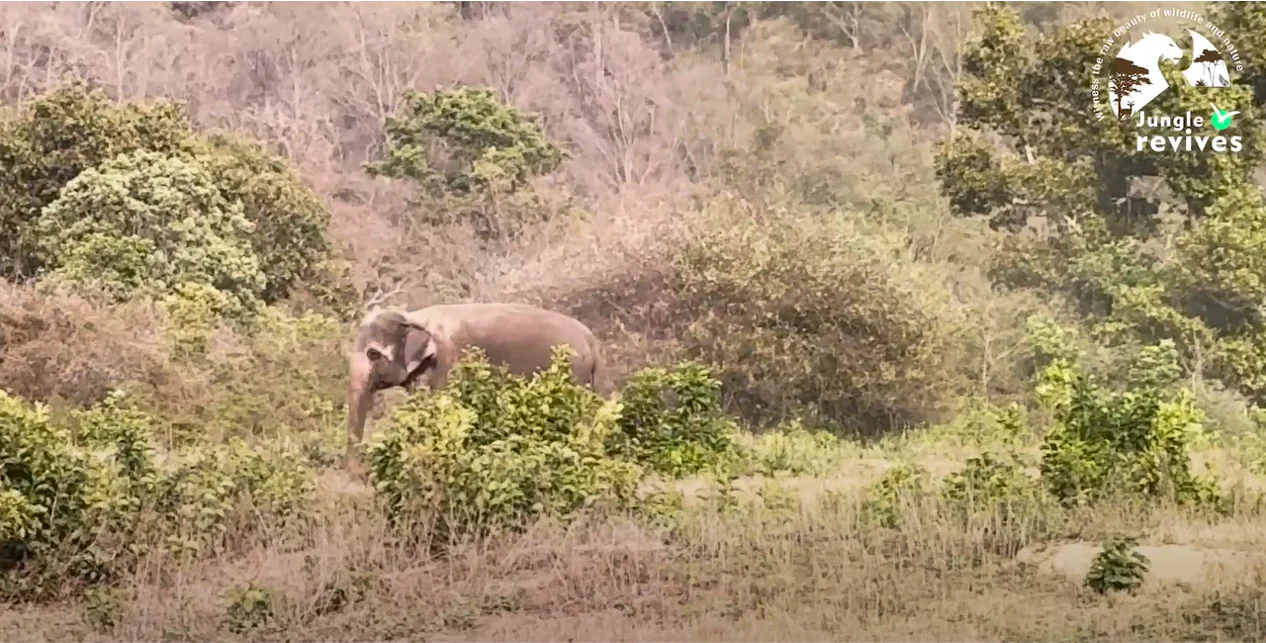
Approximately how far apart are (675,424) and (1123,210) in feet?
5.70

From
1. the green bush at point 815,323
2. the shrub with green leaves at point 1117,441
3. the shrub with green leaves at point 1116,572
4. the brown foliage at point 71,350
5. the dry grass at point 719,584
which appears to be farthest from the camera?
the green bush at point 815,323

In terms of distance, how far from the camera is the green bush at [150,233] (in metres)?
5.51

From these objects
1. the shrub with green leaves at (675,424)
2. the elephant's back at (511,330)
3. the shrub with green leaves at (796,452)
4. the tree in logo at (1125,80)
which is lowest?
the shrub with green leaves at (796,452)

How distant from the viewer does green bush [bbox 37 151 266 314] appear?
5508mm

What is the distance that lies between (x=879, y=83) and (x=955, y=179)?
0.47 metres

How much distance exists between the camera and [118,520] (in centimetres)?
473

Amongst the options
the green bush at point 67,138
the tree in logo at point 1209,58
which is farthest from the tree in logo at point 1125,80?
the green bush at point 67,138

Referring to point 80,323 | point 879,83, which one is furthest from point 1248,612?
point 80,323

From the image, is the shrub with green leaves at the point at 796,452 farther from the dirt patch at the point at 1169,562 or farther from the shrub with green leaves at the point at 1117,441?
the dirt patch at the point at 1169,562

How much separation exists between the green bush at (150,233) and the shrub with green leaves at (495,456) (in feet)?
3.06

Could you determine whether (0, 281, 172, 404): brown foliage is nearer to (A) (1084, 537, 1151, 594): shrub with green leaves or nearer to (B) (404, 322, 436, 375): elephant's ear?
(B) (404, 322, 436, 375): elephant's ear

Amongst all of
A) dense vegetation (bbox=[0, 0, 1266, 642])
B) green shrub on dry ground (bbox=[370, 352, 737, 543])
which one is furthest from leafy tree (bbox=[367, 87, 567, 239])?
green shrub on dry ground (bbox=[370, 352, 737, 543])

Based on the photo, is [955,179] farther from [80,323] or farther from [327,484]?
[80,323]

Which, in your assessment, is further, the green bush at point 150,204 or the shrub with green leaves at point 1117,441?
the green bush at point 150,204
